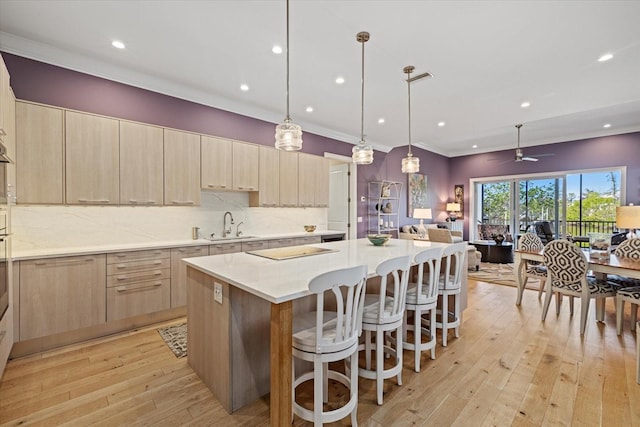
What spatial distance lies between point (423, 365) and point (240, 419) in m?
1.56

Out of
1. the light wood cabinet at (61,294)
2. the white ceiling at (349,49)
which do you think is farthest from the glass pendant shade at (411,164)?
the light wood cabinet at (61,294)

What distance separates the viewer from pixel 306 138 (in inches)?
212

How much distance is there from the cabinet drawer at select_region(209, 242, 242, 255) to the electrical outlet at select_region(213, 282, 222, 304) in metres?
1.86

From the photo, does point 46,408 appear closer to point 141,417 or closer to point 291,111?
point 141,417

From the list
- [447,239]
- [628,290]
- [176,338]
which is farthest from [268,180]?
[628,290]

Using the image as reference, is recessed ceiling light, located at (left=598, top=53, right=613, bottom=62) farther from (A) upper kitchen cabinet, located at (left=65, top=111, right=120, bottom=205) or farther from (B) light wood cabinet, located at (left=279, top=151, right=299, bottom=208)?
(A) upper kitchen cabinet, located at (left=65, top=111, right=120, bottom=205)

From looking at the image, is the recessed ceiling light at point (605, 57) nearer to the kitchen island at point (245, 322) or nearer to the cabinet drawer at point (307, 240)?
the kitchen island at point (245, 322)

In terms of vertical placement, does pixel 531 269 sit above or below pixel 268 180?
below

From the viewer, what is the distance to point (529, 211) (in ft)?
26.9

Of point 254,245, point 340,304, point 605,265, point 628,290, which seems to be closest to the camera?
point 340,304

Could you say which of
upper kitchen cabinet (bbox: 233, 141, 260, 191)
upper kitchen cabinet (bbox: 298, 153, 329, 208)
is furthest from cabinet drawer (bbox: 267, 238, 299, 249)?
upper kitchen cabinet (bbox: 233, 141, 260, 191)

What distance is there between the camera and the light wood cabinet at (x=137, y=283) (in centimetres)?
301

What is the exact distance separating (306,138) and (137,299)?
3707mm

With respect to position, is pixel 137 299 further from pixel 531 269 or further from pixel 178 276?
pixel 531 269
